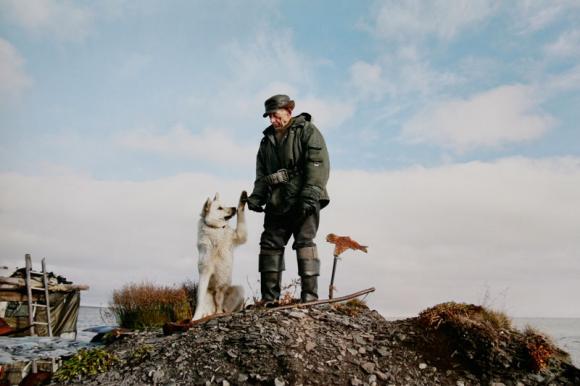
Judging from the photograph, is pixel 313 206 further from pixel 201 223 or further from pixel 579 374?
pixel 579 374

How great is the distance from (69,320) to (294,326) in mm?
11652

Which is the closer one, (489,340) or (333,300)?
(489,340)

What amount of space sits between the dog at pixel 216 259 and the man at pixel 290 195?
1.53ft

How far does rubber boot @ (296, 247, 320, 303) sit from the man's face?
6.81 feet

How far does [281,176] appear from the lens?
26.7 feet

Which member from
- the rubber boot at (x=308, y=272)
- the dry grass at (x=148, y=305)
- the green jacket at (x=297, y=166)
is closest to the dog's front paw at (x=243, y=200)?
the green jacket at (x=297, y=166)

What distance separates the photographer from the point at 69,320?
52.6ft

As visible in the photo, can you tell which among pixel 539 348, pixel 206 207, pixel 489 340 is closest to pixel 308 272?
pixel 206 207

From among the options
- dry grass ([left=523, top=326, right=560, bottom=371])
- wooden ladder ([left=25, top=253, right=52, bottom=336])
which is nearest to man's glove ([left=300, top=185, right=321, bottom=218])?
dry grass ([left=523, top=326, right=560, bottom=371])

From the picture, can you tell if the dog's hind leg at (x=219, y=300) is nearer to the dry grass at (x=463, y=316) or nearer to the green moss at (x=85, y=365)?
the green moss at (x=85, y=365)

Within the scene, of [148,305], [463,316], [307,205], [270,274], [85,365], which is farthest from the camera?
[148,305]

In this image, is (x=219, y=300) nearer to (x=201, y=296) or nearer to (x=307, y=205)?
(x=201, y=296)

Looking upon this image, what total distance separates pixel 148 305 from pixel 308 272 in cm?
654

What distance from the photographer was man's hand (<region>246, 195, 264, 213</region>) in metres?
8.38
